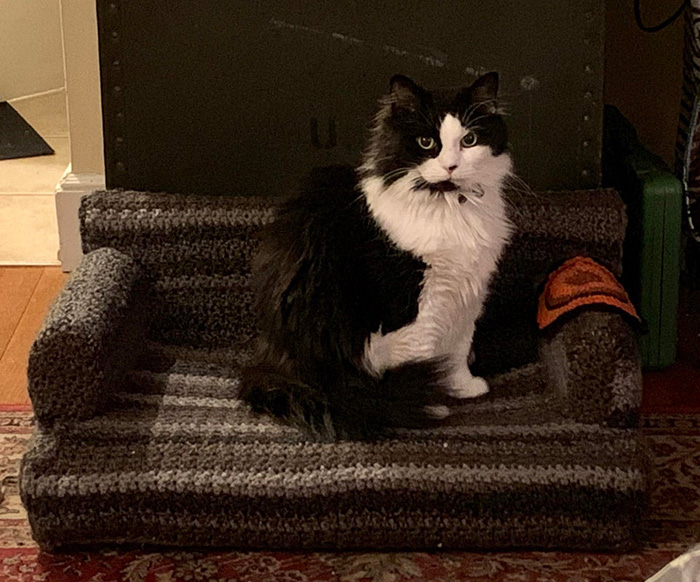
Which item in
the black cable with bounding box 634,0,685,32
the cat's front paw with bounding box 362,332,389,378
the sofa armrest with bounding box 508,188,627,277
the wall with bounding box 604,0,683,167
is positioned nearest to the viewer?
the cat's front paw with bounding box 362,332,389,378

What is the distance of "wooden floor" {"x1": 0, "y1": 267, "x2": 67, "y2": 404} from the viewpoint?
211cm

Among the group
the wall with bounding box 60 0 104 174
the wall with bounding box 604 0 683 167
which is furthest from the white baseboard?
the wall with bounding box 604 0 683 167

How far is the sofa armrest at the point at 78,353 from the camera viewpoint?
5.10 feet

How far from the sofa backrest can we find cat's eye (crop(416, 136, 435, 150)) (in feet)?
1.11

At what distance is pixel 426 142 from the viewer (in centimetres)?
159

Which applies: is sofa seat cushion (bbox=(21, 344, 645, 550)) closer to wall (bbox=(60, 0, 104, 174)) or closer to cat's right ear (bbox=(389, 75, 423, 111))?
cat's right ear (bbox=(389, 75, 423, 111))

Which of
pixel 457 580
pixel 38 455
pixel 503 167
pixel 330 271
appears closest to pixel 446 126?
pixel 503 167

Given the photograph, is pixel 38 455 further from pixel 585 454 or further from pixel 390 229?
pixel 585 454

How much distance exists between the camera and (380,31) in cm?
193

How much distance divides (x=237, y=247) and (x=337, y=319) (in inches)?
12.9

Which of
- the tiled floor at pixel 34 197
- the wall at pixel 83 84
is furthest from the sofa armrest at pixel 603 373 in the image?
the tiled floor at pixel 34 197

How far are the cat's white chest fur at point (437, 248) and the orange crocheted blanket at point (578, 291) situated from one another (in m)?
0.12

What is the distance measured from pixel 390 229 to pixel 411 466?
0.36m

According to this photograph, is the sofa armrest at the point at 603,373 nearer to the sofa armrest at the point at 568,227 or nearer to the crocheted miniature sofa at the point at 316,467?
the crocheted miniature sofa at the point at 316,467
